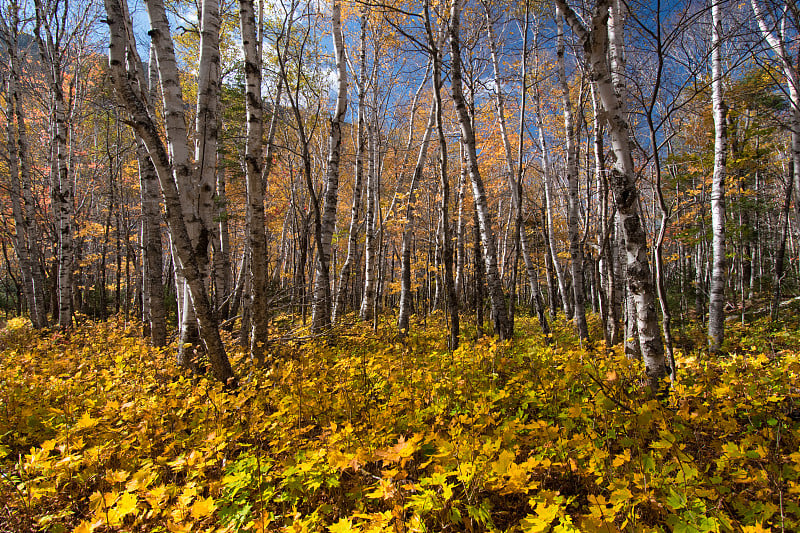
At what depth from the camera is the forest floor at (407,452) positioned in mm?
1719

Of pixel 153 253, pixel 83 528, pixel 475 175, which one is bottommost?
pixel 83 528

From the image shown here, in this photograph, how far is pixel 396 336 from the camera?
7.07 m

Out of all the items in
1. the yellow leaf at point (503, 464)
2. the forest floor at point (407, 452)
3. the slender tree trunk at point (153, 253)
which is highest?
the slender tree trunk at point (153, 253)

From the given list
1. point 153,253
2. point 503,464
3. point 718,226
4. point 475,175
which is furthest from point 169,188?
point 718,226

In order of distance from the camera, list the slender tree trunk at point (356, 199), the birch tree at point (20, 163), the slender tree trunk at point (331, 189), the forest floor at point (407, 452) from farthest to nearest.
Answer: the birch tree at point (20, 163) → the slender tree trunk at point (356, 199) → the slender tree trunk at point (331, 189) → the forest floor at point (407, 452)

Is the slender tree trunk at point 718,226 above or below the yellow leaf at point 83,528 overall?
above

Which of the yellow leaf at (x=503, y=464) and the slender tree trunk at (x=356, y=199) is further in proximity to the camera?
the slender tree trunk at (x=356, y=199)

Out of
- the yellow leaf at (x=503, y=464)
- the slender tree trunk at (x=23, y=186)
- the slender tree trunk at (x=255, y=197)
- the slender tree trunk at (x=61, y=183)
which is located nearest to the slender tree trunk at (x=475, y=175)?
the slender tree trunk at (x=255, y=197)

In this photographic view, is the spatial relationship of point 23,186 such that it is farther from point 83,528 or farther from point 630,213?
point 630,213

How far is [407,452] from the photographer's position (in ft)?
6.07

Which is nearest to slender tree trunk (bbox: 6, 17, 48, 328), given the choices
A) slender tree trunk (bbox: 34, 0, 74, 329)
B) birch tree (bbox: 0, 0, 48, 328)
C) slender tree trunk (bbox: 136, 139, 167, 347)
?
birch tree (bbox: 0, 0, 48, 328)

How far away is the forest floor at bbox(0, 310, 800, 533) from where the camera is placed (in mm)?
1719

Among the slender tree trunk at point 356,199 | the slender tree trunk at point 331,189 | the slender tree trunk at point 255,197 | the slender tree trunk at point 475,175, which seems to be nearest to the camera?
the slender tree trunk at point 255,197

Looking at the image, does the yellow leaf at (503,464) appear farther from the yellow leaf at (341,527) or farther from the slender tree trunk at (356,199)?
the slender tree trunk at (356,199)
